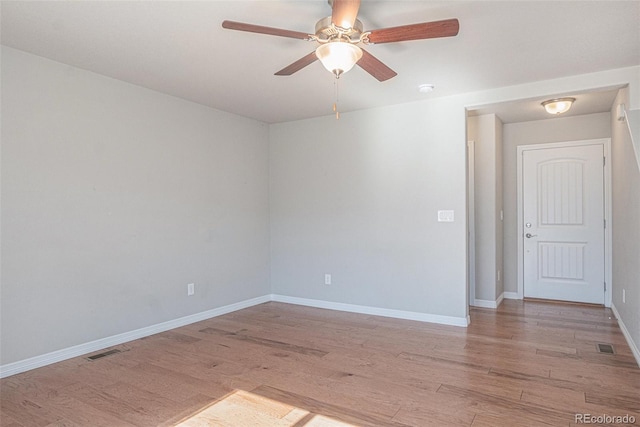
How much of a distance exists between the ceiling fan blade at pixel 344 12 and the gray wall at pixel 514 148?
160 inches

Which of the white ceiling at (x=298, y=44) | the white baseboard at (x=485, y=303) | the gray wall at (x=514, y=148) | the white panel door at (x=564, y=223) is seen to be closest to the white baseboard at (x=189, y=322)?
the white baseboard at (x=485, y=303)

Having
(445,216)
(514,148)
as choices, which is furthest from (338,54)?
(514,148)

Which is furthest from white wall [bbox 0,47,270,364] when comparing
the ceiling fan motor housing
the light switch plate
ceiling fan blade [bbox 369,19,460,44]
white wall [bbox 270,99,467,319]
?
ceiling fan blade [bbox 369,19,460,44]

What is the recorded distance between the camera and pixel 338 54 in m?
2.29

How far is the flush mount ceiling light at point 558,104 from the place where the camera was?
4.20 metres

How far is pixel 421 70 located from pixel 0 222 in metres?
3.42

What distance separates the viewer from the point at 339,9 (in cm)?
201

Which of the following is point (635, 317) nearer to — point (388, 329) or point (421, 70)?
point (388, 329)

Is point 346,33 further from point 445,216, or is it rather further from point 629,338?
point 629,338

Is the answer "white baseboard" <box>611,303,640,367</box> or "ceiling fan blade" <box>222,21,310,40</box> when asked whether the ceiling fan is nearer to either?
"ceiling fan blade" <box>222,21,310,40</box>

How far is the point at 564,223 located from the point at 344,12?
449 centimetres

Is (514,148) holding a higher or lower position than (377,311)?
higher

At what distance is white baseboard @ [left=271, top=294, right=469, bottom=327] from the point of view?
13.6 ft

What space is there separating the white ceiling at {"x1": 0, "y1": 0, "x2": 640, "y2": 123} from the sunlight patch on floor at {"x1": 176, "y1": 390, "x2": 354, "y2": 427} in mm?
2369
